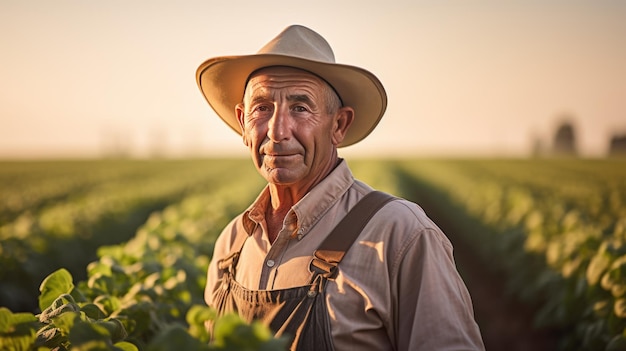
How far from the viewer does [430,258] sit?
2.27 m

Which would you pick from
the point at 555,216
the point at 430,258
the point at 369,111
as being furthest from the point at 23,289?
the point at 555,216

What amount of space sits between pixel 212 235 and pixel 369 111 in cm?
491

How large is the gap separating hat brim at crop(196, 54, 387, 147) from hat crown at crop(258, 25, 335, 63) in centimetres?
4

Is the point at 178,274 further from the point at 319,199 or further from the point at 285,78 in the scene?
the point at 285,78

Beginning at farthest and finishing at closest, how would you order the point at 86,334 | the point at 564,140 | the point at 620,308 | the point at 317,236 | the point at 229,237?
the point at 564,140 < the point at 620,308 < the point at 229,237 < the point at 317,236 < the point at 86,334

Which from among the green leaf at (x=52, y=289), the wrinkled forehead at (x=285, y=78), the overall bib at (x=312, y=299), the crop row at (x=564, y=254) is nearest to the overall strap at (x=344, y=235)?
the overall bib at (x=312, y=299)

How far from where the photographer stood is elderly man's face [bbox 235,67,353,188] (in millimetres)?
2527

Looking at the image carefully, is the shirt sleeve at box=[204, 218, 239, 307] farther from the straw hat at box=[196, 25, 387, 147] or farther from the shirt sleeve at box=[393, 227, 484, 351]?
the shirt sleeve at box=[393, 227, 484, 351]

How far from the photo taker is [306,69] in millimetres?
2576

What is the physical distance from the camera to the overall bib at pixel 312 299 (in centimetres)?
228

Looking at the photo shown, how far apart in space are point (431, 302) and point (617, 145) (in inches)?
3380

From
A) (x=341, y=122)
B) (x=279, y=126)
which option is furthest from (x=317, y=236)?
(x=341, y=122)

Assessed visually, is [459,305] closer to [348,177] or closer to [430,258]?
[430,258]

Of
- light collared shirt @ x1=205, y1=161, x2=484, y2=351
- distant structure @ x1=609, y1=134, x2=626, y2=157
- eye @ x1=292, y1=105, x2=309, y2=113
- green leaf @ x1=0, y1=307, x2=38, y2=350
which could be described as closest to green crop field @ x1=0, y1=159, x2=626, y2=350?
green leaf @ x1=0, y1=307, x2=38, y2=350
